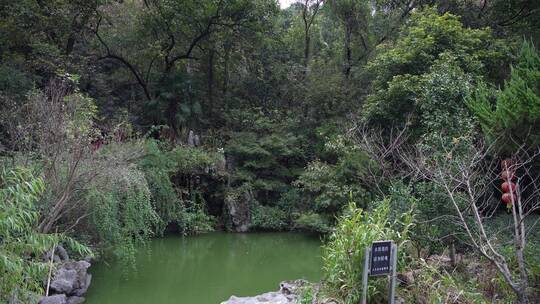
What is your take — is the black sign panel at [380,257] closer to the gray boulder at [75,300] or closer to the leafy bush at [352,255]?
the leafy bush at [352,255]

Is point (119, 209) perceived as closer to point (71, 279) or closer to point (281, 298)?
point (71, 279)

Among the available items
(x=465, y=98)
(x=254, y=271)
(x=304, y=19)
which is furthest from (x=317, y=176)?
(x=304, y=19)

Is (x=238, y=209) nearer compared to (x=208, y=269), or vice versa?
(x=208, y=269)

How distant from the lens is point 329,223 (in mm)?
10289

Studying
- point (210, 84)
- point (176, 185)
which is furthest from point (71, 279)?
point (210, 84)

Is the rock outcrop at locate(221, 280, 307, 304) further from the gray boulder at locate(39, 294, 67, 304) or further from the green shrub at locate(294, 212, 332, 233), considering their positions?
the green shrub at locate(294, 212, 332, 233)

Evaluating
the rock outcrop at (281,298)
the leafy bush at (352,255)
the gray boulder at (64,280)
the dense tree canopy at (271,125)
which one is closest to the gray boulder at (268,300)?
the rock outcrop at (281,298)

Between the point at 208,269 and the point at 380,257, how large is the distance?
5105mm

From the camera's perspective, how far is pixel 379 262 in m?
3.89

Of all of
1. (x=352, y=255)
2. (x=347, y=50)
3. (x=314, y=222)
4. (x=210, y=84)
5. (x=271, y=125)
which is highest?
(x=347, y=50)

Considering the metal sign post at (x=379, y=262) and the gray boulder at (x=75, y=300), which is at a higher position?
the metal sign post at (x=379, y=262)

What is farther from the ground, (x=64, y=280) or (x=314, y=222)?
(x=314, y=222)

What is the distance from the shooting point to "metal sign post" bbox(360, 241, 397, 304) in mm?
3846

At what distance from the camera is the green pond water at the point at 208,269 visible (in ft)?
22.1
